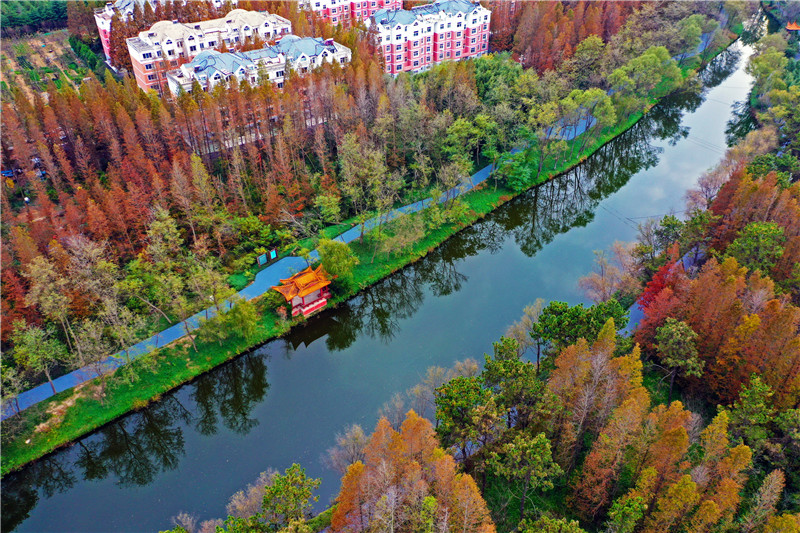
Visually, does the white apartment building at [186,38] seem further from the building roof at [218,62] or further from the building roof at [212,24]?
the building roof at [218,62]

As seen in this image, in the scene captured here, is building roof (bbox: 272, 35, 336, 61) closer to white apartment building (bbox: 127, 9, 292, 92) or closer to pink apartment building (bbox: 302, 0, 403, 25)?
white apartment building (bbox: 127, 9, 292, 92)

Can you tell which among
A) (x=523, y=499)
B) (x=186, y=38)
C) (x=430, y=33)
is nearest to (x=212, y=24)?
(x=186, y=38)

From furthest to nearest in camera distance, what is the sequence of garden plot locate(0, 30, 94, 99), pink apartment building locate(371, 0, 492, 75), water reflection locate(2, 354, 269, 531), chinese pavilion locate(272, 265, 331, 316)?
garden plot locate(0, 30, 94, 99) → pink apartment building locate(371, 0, 492, 75) → chinese pavilion locate(272, 265, 331, 316) → water reflection locate(2, 354, 269, 531)

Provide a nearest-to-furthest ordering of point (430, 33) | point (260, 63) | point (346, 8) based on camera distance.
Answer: point (260, 63) < point (430, 33) < point (346, 8)

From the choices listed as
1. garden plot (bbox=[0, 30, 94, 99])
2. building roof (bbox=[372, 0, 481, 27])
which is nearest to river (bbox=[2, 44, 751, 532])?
building roof (bbox=[372, 0, 481, 27])

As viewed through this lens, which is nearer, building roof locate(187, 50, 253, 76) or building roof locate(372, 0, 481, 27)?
building roof locate(187, 50, 253, 76)

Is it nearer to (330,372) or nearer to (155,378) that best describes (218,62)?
(155,378)

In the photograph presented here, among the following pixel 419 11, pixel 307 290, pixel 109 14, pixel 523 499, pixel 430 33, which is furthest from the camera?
pixel 109 14
